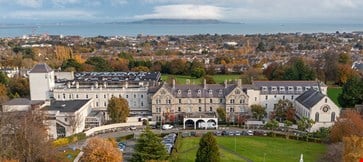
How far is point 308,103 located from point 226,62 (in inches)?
2044

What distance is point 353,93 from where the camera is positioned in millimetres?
52781

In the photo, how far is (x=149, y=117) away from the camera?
174ft

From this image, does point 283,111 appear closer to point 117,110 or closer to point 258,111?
point 258,111

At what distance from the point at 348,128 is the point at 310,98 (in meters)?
12.6

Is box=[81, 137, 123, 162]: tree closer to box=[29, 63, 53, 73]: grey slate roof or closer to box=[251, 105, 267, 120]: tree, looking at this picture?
box=[251, 105, 267, 120]: tree

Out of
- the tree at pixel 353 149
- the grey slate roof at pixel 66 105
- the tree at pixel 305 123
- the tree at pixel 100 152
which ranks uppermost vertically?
the grey slate roof at pixel 66 105

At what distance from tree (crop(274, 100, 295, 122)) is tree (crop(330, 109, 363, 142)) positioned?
11.2 m

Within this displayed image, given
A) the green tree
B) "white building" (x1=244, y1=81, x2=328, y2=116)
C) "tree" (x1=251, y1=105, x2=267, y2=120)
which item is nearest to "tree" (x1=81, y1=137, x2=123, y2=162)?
"tree" (x1=251, y1=105, x2=267, y2=120)

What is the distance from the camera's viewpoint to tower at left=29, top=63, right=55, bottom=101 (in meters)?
→ 55.2

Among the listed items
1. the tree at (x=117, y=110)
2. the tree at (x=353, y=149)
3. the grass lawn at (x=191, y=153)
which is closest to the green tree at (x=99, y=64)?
the tree at (x=117, y=110)

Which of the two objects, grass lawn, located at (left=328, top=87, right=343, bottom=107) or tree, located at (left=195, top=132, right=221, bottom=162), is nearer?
tree, located at (left=195, top=132, right=221, bottom=162)

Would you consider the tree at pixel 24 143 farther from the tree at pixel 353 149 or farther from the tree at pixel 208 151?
the tree at pixel 353 149

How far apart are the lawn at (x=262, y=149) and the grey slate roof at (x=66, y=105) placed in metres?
13.7

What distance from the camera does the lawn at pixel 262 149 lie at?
122ft
